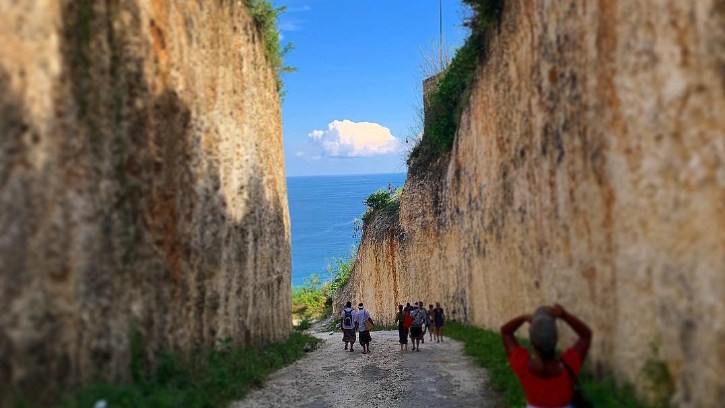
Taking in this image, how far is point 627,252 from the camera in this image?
7.12m

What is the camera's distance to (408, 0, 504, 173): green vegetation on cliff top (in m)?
15.0

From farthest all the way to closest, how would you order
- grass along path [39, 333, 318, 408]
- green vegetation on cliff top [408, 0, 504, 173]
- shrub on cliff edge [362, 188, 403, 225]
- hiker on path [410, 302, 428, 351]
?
shrub on cliff edge [362, 188, 403, 225]
hiker on path [410, 302, 428, 351]
green vegetation on cliff top [408, 0, 504, 173]
grass along path [39, 333, 318, 408]

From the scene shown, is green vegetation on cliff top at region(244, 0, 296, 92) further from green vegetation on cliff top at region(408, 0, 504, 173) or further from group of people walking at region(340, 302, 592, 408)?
group of people walking at region(340, 302, 592, 408)

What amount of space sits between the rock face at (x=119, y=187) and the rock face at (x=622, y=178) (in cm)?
573

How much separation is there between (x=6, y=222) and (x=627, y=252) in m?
6.33

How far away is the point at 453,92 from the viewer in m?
22.2

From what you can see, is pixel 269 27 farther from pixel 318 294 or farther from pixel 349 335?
pixel 318 294

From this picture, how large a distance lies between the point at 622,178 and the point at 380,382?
6828 mm

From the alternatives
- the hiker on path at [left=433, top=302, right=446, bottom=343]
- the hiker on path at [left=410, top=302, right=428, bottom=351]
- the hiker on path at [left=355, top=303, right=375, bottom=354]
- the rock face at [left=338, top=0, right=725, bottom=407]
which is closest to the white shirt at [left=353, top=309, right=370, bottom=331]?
the hiker on path at [left=355, top=303, right=375, bottom=354]

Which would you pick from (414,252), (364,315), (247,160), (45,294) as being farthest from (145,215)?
(414,252)

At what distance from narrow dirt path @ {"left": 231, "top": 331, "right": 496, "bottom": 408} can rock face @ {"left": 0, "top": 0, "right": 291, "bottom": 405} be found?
4.85 ft

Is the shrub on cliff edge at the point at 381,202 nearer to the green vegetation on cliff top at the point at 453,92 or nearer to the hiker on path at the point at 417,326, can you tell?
the green vegetation on cliff top at the point at 453,92

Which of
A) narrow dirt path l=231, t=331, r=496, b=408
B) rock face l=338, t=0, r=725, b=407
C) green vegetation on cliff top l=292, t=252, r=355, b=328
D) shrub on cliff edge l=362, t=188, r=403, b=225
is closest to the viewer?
rock face l=338, t=0, r=725, b=407

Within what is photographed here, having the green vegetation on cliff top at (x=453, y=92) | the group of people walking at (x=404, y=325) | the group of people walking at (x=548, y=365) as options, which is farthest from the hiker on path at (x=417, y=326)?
the group of people walking at (x=548, y=365)
